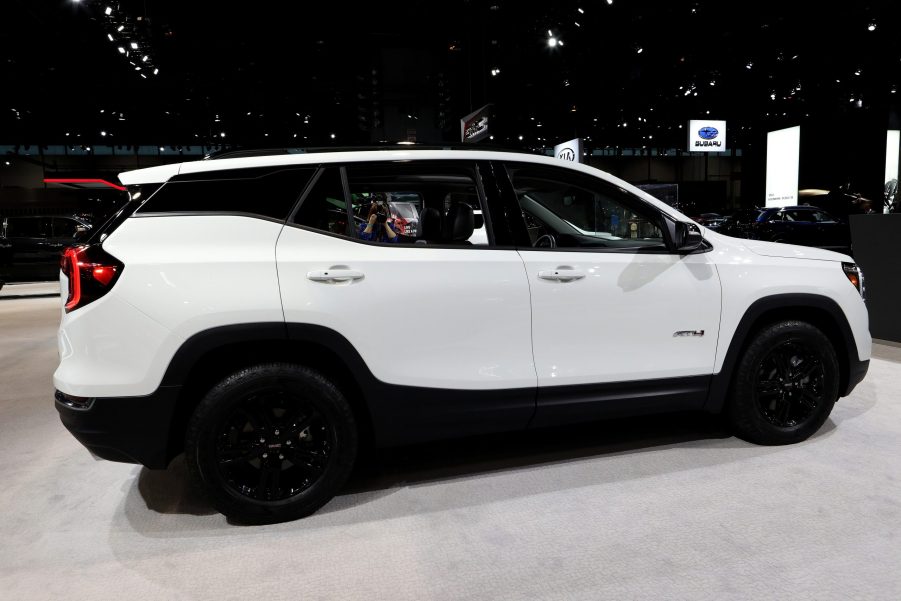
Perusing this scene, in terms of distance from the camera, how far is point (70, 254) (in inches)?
90.2

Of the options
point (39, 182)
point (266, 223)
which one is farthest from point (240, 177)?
point (39, 182)

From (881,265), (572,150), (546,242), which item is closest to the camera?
(546,242)

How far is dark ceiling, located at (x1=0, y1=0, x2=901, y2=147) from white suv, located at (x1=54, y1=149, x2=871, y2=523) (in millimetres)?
9234

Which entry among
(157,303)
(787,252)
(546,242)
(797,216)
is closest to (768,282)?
(787,252)

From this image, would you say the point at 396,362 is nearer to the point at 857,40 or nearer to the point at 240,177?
Answer: the point at 240,177

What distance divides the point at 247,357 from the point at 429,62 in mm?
15440

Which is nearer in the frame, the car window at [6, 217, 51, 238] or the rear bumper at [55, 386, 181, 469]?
the rear bumper at [55, 386, 181, 469]

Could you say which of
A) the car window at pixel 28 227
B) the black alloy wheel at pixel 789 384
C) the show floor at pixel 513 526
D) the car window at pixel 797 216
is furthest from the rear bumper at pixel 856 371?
the car window at pixel 28 227

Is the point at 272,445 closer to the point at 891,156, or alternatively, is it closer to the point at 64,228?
the point at 64,228

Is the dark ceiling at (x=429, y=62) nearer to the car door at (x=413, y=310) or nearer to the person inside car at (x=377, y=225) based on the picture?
the person inside car at (x=377, y=225)

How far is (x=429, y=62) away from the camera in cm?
1616

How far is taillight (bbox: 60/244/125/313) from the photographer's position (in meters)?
2.21

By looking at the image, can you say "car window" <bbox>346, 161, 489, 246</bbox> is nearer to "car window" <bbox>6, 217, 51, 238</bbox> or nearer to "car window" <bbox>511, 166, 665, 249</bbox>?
"car window" <bbox>511, 166, 665, 249</bbox>

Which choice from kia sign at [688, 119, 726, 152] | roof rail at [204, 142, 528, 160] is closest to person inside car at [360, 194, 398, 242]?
roof rail at [204, 142, 528, 160]
